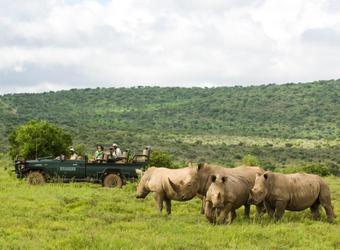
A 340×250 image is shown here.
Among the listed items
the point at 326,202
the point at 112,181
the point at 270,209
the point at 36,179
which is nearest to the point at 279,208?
the point at 270,209

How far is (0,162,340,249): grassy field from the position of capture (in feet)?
41.7

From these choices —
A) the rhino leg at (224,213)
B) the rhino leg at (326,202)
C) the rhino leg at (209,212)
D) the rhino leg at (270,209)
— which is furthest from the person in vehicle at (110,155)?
the rhino leg at (326,202)

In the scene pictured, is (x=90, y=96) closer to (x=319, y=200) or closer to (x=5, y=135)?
(x=5, y=135)

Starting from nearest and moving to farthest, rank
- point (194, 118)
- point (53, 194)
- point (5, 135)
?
point (53, 194), point (5, 135), point (194, 118)

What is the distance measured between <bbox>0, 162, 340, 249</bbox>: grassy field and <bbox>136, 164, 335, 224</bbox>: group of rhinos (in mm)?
400

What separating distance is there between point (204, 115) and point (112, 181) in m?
86.1

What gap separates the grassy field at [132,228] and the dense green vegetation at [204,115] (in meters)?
44.1

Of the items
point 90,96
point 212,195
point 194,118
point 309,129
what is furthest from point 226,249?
point 90,96

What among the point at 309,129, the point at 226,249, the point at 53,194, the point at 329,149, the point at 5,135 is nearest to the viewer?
the point at 226,249

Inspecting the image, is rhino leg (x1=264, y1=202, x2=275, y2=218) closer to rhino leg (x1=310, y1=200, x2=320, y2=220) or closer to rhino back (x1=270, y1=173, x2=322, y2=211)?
rhino back (x1=270, y1=173, x2=322, y2=211)

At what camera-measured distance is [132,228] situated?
14695 mm

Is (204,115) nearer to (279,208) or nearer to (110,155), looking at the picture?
(110,155)

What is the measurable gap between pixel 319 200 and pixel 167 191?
163 inches

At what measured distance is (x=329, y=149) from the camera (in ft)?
232
